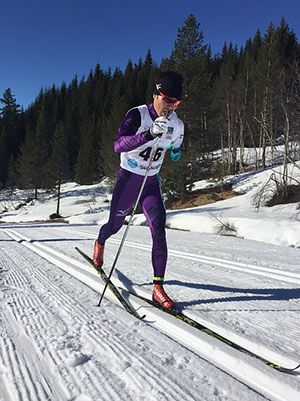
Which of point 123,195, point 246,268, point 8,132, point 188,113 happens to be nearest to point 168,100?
point 123,195

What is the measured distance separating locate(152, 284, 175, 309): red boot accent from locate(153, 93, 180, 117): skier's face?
5.68 feet

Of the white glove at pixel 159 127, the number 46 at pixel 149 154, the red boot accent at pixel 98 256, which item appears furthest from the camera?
the red boot accent at pixel 98 256

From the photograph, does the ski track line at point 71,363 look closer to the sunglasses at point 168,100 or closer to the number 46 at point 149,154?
the number 46 at point 149,154

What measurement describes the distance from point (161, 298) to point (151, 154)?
1.43 meters

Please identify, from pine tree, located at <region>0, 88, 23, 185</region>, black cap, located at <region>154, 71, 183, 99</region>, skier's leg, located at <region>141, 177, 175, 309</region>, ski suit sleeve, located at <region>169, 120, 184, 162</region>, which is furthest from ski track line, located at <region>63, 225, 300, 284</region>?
pine tree, located at <region>0, 88, 23, 185</region>

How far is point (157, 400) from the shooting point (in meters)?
1.69

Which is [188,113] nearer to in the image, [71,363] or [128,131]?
[128,131]

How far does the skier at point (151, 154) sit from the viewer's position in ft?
11.5

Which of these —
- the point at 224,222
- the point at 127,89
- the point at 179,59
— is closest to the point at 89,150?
the point at 127,89

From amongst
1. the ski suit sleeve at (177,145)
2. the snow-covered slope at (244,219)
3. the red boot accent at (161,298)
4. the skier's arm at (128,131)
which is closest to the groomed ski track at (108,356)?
the red boot accent at (161,298)

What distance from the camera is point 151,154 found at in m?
3.74

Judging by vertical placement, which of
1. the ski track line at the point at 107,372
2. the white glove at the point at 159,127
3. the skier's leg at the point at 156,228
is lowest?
the ski track line at the point at 107,372

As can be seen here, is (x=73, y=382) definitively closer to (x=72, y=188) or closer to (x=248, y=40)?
(x=72, y=188)

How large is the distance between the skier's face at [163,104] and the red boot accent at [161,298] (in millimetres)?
1733
